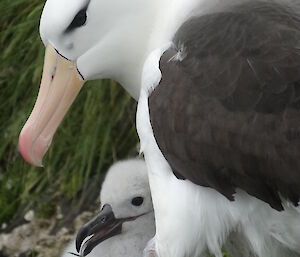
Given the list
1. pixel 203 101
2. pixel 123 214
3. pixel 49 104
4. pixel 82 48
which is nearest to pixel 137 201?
pixel 123 214

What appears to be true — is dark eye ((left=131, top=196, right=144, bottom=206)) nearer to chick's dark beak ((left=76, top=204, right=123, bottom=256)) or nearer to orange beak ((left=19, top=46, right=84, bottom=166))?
chick's dark beak ((left=76, top=204, right=123, bottom=256))

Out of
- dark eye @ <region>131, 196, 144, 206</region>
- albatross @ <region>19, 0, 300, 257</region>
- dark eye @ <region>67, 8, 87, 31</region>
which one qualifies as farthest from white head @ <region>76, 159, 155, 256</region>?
dark eye @ <region>67, 8, 87, 31</region>

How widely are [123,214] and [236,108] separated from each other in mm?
980

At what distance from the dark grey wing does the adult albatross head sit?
0.24 meters

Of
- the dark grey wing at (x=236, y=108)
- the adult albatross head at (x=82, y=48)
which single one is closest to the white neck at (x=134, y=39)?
the adult albatross head at (x=82, y=48)

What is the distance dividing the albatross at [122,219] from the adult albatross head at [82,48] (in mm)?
470

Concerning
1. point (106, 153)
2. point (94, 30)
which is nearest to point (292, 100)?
point (94, 30)

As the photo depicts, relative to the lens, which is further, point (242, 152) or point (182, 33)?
point (182, 33)

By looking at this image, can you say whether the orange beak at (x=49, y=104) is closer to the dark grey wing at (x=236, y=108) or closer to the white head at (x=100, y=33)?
the white head at (x=100, y=33)

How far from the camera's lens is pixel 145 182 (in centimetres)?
358

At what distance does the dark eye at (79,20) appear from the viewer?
301 cm

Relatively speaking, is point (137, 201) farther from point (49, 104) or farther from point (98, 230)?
point (49, 104)

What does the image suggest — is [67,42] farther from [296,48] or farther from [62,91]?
[296,48]

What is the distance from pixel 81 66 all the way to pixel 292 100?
0.70 meters
